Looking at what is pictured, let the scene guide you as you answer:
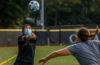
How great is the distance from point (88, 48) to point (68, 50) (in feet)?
0.99

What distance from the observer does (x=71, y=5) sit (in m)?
74.6

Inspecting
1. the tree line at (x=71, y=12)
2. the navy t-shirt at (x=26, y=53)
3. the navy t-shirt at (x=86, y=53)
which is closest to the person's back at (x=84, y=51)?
the navy t-shirt at (x=86, y=53)

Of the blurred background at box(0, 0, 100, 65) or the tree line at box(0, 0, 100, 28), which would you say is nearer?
the blurred background at box(0, 0, 100, 65)

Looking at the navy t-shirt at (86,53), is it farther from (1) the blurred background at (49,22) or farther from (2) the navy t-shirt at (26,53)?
(2) the navy t-shirt at (26,53)

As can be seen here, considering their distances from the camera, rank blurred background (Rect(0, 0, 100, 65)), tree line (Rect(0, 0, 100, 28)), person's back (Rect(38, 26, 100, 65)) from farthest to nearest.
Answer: tree line (Rect(0, 0, 100, 28)) < blurred background (Rect(0, 0, 100, 65)) < person's back (Rect(38, 26, 100, 65))

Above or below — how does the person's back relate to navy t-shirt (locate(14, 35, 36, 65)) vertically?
above

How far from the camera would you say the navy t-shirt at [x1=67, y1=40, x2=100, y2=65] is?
4277 mm

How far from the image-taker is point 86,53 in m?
4.30

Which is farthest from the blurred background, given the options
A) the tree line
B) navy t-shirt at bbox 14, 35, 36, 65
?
navy t-shirt at bbox 14, 35, 36, 65

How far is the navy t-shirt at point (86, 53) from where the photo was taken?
4277 millimetres

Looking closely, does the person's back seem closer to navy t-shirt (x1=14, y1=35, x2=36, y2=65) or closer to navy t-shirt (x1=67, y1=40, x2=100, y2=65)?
navy t-shirt (x1=67, y1=40, x2=100, y2=65)

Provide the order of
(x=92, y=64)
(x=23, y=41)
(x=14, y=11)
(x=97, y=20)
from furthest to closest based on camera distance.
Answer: (x=97, y=20)
(x=14, y=11)
(x=23, y=41)
(x=92, y=64)

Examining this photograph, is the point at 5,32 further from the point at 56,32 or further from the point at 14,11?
the point at 14,11

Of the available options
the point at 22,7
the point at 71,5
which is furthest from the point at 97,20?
the point at 22,7
